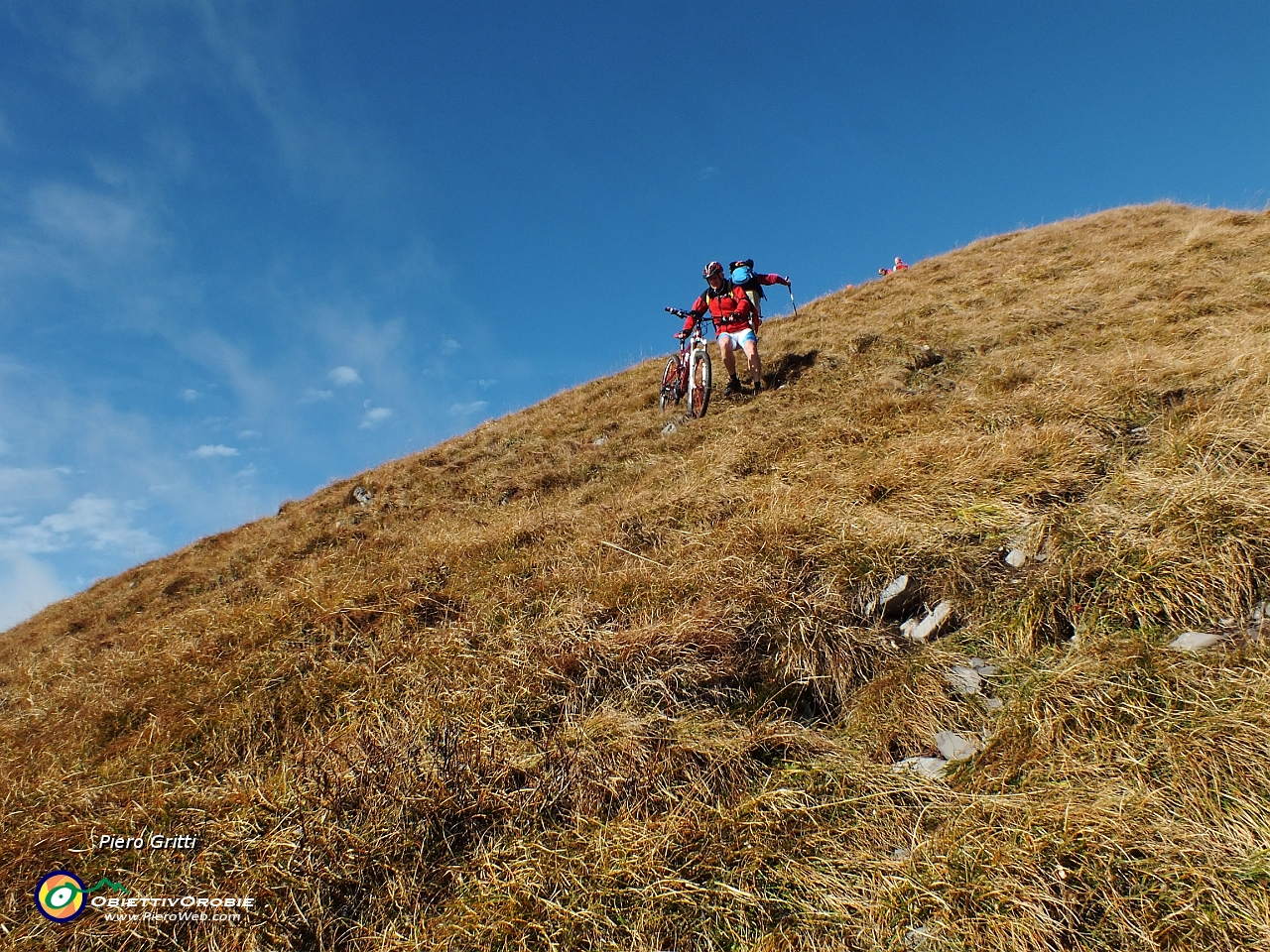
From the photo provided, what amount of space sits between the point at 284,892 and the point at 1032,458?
235 inches

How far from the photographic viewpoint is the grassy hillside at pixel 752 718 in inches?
102

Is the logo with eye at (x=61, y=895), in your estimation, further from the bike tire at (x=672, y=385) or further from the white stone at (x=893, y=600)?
the bike tire at (x=672, y=385)

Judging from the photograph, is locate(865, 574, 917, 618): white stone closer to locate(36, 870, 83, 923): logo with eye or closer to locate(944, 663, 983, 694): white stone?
locate(944, 663, 983, 694): white stone

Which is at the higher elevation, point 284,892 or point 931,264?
point 931,264

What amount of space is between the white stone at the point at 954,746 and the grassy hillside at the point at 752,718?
0.05 m

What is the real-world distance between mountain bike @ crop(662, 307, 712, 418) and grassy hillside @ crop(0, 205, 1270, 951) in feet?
11.7

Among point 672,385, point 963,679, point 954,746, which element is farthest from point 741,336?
point 954,746

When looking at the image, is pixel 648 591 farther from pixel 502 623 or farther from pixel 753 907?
pixel 753 907

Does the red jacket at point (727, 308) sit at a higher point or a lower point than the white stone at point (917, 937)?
higher

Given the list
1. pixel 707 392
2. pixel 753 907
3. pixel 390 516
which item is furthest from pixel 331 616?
pixel 707 392

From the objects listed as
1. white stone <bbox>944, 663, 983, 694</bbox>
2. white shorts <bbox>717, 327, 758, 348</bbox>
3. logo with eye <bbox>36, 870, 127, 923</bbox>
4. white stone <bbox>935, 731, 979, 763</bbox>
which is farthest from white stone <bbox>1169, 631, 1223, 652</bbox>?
white shorts <bbox>717, 327, 758, 348</bbox>

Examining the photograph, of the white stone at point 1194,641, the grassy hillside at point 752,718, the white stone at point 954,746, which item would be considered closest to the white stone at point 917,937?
the grassy hillside at point 752,718

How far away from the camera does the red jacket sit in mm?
10945

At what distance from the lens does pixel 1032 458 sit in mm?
5211
